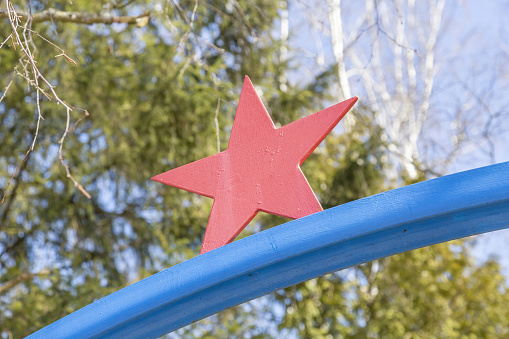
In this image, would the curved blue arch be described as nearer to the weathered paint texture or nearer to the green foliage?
the weathered paint texture

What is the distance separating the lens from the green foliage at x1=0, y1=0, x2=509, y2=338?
5.41m

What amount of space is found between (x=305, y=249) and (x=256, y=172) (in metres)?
0.38

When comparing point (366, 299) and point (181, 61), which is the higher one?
point (181, 61)

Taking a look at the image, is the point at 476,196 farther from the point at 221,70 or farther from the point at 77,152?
the point at 221,70

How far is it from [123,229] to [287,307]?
1.92 meters

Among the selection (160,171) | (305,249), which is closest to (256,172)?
(305,249)

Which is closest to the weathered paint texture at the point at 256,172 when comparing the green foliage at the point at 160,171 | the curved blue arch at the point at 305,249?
the curved blue arch at the point at 305,249

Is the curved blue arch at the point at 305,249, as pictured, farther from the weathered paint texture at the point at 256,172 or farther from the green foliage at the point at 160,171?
the green foliage at the point at 160,171

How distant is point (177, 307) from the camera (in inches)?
80.7

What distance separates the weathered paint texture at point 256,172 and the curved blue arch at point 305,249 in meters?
0.14

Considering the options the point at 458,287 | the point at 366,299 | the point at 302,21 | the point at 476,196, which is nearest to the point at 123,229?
the point at 366,299

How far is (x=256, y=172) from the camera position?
6.94 feet

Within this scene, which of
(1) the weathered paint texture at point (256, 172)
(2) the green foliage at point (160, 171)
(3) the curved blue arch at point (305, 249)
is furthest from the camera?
(2) the green foliage at point (160, 171)

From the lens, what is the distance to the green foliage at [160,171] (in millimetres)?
5414
